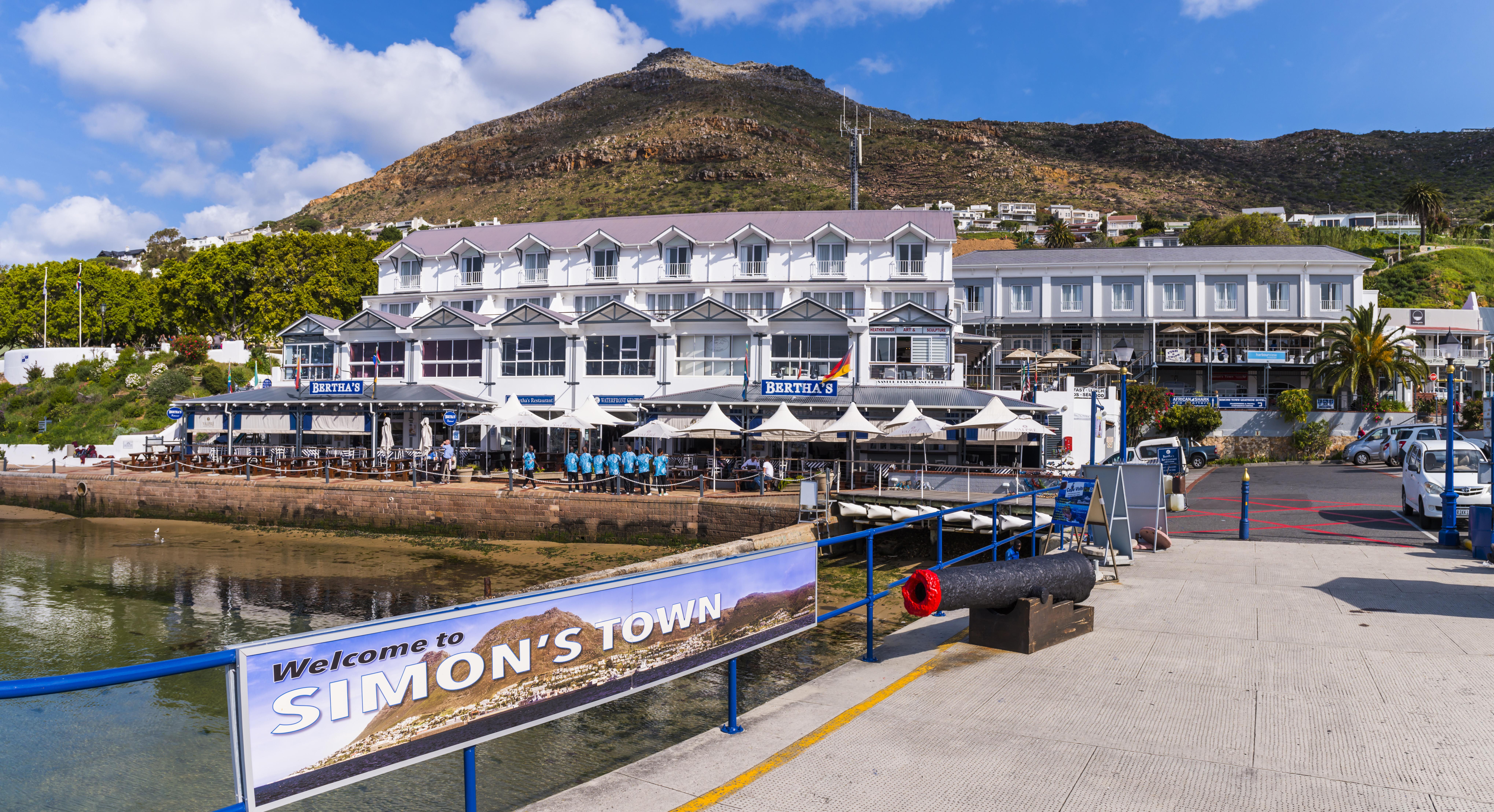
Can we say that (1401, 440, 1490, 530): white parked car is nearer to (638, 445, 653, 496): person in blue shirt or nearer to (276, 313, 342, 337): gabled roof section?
(638, 445, 653, 496): person in blue shirt

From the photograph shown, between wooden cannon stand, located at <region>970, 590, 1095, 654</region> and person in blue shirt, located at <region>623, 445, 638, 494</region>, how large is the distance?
67.6ft

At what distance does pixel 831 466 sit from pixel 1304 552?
52.4 feet

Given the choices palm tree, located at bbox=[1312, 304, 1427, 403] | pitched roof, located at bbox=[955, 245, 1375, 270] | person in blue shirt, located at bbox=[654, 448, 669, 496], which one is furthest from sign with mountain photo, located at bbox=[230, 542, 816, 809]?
pitched roof, located at bbox=[955, 245, 1375, 270]

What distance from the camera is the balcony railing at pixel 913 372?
34.3 m

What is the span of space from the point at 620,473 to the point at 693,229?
2228 cm

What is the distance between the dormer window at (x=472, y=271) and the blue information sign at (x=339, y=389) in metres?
13.4

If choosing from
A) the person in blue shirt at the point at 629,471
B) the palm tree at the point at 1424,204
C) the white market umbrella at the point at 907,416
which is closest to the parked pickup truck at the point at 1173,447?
the white market umbrella at the point at 907,416

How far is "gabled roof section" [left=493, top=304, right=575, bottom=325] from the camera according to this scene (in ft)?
123

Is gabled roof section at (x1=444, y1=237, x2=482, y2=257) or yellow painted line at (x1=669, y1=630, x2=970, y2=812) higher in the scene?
gabled roof section at (x1=444, y1=237, x2=482, y2=257)

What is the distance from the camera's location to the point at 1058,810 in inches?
193

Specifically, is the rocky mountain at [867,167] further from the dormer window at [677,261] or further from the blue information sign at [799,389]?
the blue information sign at [799,389]

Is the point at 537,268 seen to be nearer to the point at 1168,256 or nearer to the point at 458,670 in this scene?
the point at 1168,256

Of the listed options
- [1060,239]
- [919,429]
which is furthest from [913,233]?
[1060,239]

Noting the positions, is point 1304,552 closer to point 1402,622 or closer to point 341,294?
point 1402,622
